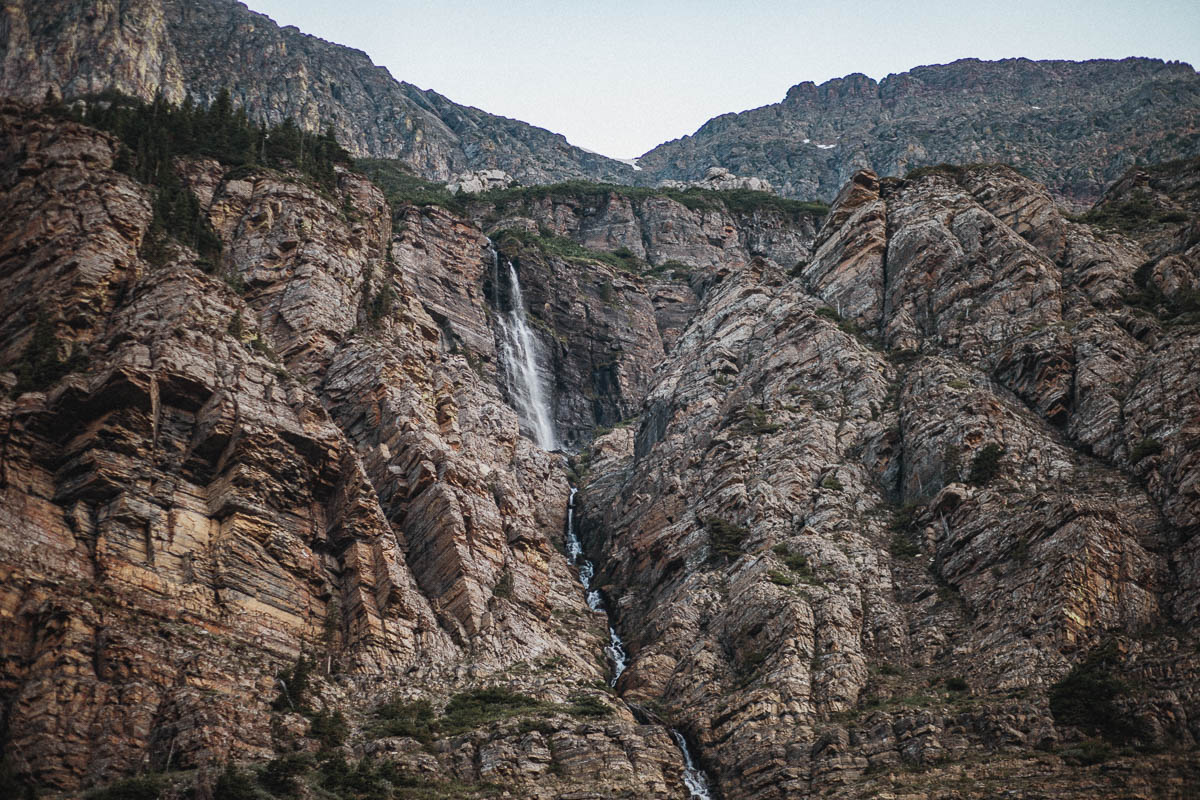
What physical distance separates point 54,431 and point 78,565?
329 inches

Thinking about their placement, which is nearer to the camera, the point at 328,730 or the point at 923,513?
the point at 328,730

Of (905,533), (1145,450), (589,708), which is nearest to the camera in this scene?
(589,708)

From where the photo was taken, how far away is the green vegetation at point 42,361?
50.5m

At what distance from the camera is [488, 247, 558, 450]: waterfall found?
10825 centimetres

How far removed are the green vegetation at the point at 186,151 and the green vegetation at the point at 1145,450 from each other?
59908mm

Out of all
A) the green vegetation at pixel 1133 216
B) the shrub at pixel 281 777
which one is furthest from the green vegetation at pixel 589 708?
the green vegetation at pixel 1133 216

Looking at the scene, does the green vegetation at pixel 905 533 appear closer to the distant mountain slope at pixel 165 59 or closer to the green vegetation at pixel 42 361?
the green vegetation at pixel 42 361

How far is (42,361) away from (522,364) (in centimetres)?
6454

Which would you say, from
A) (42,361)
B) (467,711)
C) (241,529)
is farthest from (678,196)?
(467,711)

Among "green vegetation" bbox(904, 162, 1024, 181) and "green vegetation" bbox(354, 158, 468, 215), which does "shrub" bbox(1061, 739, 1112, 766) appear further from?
"green vegetation" bbox(354, 158, 468, 215)

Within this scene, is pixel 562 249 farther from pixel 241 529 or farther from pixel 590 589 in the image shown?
pixel 241 529

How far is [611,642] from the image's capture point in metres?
66.8

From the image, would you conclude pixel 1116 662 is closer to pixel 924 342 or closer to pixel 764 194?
pixel 924 342

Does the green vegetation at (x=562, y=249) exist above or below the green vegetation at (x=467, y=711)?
above
